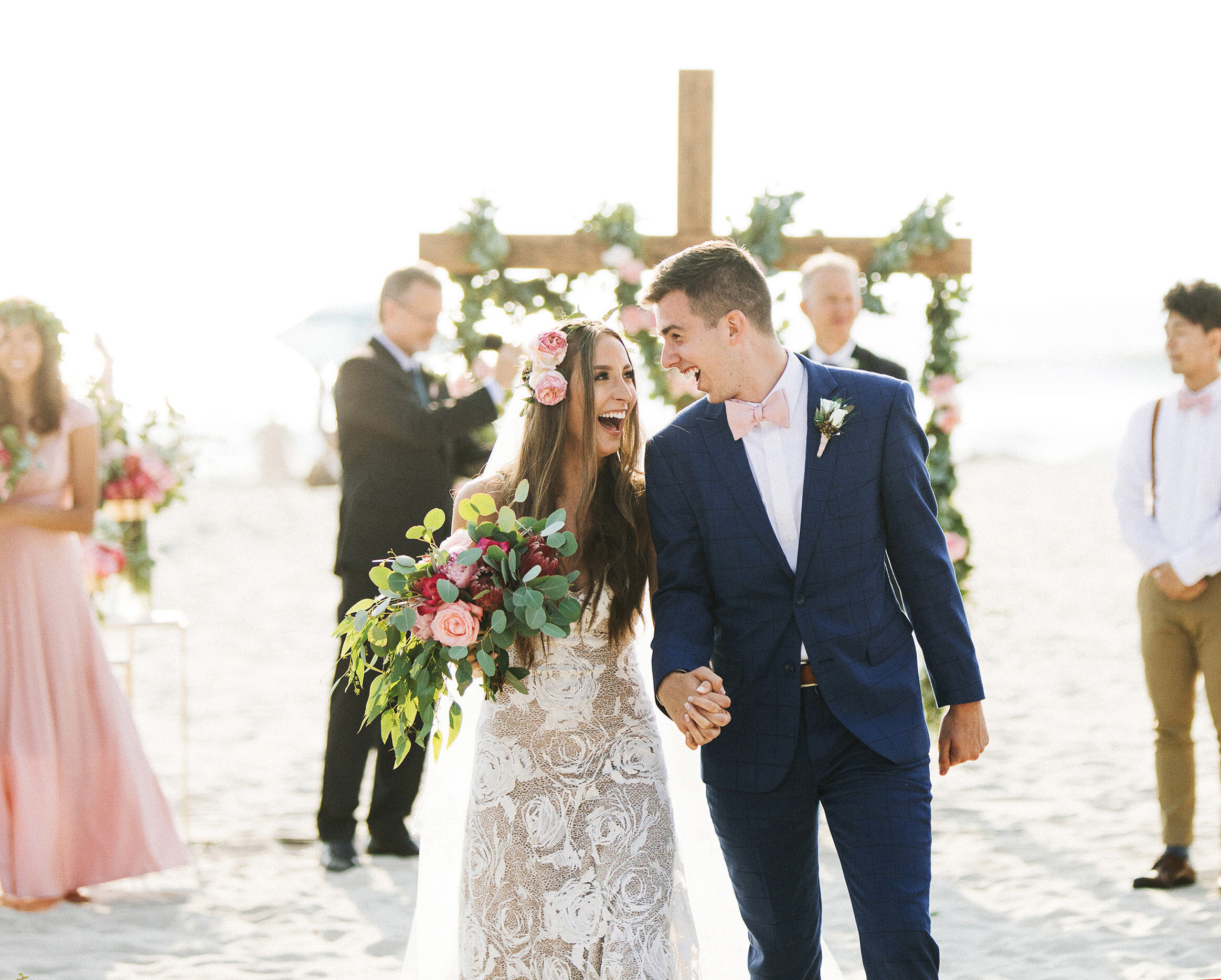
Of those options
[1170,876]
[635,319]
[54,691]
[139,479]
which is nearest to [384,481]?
[139,479]

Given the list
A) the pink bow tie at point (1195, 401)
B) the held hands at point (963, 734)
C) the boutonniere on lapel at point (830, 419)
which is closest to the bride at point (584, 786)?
the boutonniere on lapel at point (830, 419)

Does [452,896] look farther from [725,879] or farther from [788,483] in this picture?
[788,483]

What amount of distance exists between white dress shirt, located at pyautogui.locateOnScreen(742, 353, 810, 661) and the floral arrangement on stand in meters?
3.96

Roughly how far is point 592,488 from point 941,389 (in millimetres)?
4249

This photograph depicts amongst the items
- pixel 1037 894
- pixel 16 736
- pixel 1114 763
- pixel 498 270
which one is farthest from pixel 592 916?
pixel 1114 763

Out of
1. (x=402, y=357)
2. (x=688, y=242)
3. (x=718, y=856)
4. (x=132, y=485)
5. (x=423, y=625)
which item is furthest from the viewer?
(x=688, y=242)

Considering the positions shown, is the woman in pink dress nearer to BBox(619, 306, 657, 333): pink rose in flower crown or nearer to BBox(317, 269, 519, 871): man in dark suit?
BBox(317, 269, 519, 871): man in dark suit

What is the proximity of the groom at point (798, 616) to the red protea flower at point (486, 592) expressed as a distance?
388 millimetres

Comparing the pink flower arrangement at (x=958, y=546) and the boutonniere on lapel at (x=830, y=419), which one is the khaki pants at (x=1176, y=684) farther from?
the boutonniere on lapel at (x=830, y=419)

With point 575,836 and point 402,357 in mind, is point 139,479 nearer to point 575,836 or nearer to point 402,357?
point 402,357

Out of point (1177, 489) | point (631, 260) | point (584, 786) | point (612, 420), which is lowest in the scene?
point (584, 786)

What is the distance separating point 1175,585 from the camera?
5.03m

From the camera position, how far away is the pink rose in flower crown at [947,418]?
703 cm

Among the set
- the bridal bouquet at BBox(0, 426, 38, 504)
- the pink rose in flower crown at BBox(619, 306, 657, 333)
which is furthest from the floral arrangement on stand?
the pink rose in flower crown at BBox(619, 306, 657, 333)
